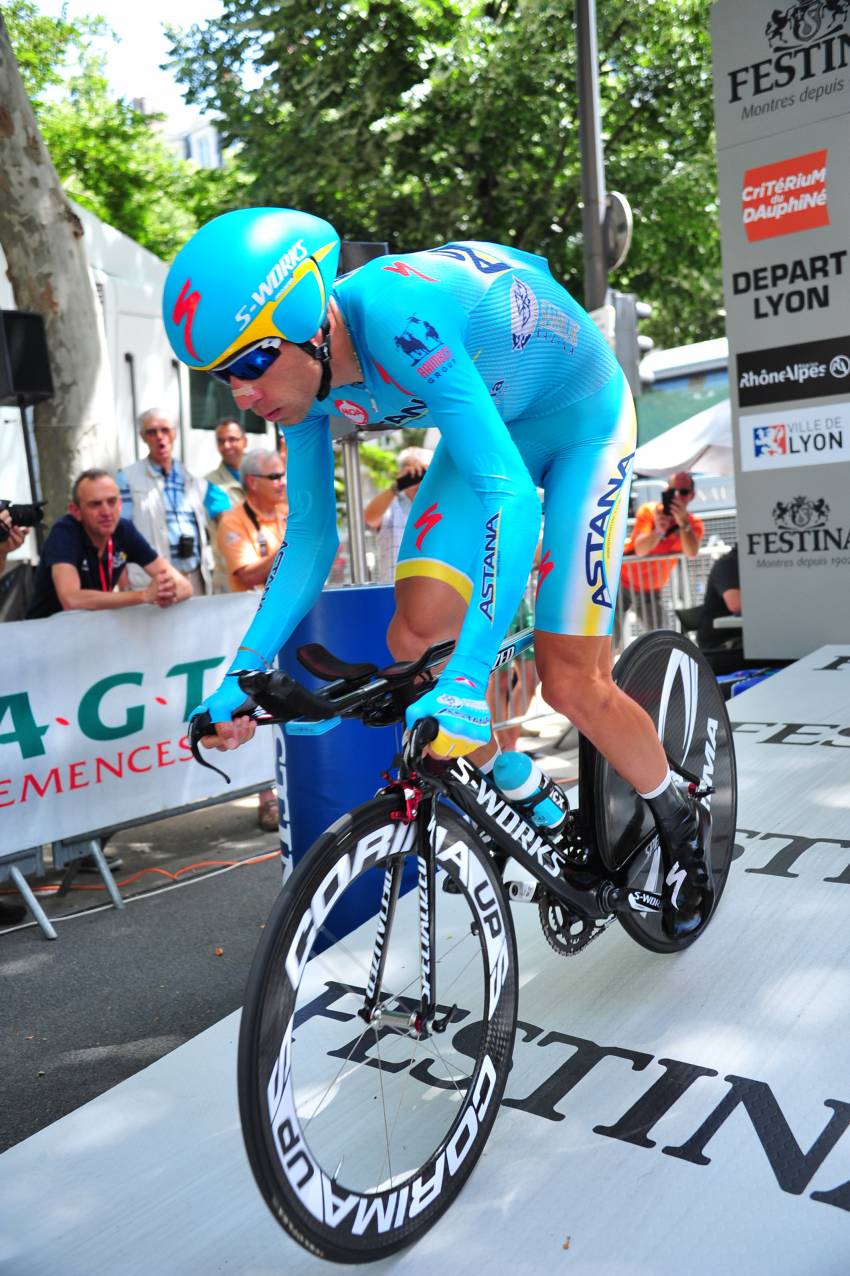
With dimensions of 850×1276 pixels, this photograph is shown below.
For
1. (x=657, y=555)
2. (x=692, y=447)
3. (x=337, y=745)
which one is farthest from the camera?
(x=692, y=447)

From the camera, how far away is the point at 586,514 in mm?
2850

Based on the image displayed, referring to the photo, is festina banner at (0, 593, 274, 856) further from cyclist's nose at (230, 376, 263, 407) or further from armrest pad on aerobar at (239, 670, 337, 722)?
armrest pad on aerobar at (239, 670, 337, 722)

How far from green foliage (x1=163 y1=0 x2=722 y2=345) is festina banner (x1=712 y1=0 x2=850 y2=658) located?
10350 mm

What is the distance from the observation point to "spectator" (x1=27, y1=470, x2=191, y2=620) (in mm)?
5770

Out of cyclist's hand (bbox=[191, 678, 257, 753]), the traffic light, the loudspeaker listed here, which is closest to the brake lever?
cyclist's hand (bbox=[191, 678, 257, 753])

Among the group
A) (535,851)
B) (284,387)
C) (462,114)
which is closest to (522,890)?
(535,851)

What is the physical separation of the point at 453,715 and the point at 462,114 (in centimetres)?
1712

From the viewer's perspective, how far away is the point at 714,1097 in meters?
2.52

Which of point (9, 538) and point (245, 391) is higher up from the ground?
point (245, 391)

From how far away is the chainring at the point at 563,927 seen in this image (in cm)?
278

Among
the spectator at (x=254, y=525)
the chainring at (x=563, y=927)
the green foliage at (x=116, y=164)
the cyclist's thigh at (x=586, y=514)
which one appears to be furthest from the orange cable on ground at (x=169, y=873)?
the green foliage at (x=116, y=164)

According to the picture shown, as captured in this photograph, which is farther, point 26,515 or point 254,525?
point 254,525

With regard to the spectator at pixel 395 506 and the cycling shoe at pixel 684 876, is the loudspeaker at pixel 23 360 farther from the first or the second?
the cycling shoe at pixel 684 876

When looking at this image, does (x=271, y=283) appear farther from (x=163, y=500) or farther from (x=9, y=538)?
(x=163, y=500)
